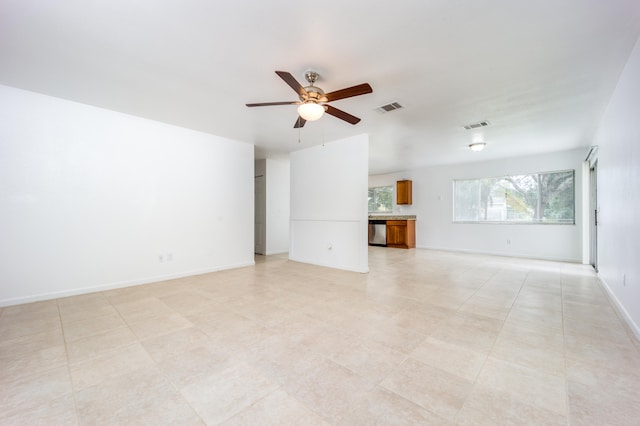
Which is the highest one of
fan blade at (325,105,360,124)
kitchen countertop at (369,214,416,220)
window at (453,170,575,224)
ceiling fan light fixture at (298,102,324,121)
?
fan blade at (325,105,360,124)

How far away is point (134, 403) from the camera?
1.46 meters

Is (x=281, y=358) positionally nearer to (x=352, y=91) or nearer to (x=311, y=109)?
(x=311, y=109)

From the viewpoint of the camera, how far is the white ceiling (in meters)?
1.91

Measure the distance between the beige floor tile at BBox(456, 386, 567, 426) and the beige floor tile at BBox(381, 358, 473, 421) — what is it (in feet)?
0.15

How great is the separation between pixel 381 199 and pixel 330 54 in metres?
7.65

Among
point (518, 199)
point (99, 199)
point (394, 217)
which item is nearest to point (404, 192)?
point (394, 217)

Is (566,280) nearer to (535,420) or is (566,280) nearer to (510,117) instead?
(510,117)

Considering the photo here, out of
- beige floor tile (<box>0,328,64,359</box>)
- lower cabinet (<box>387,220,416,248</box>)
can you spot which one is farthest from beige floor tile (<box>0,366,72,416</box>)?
lower cabinet (<box>387,220,416,248</box>)

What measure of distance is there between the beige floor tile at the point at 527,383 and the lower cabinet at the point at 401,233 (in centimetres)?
656

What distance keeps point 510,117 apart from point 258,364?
4746 mm

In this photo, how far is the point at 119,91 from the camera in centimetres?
317

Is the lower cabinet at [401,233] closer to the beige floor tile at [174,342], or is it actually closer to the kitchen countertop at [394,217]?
the kitchen countertop at [394,217]

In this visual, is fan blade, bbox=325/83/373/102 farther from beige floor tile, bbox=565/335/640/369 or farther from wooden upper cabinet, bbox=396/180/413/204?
wooden upper cabinet, bbox=396/180/413/204

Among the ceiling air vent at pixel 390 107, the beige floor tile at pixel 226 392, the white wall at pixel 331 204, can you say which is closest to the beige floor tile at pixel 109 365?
the beige floor tile at pixel 226 392
